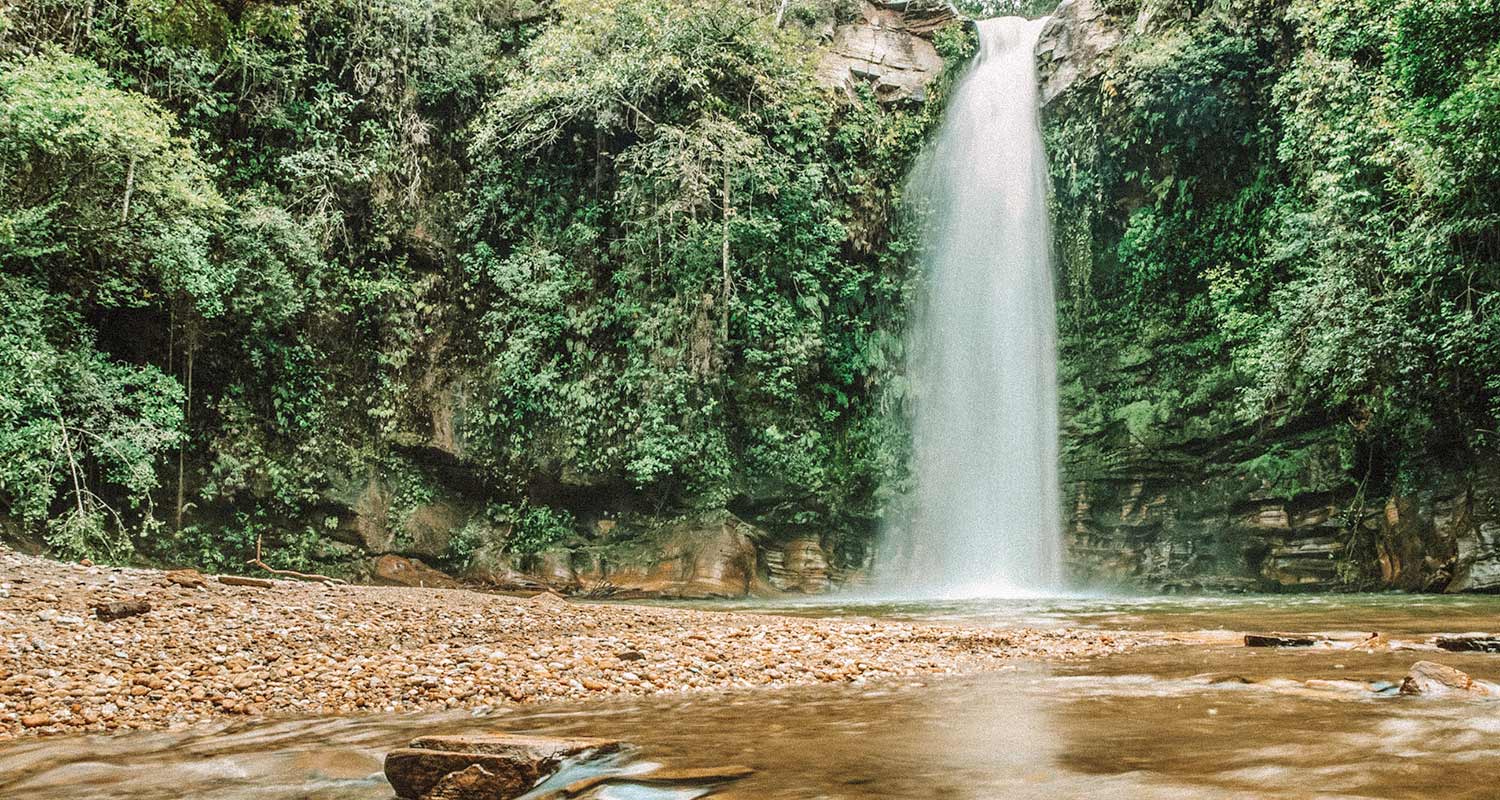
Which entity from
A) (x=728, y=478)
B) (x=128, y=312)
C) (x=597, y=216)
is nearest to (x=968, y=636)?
(x=728, y=478)

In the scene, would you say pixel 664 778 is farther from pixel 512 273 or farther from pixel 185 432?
pixel 512 273

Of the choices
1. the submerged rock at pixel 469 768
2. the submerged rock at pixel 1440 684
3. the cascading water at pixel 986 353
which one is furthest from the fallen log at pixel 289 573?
the submerged rock at pixel 1440 684

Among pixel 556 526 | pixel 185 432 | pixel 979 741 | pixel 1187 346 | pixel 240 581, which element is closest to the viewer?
pixel 979 741

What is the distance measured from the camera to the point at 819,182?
16.1 metres

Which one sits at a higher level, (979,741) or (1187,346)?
(1187,346)

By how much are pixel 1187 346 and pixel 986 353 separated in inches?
140

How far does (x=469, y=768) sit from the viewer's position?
2.48 m

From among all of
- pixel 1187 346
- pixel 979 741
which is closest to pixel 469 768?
pixel 979 741

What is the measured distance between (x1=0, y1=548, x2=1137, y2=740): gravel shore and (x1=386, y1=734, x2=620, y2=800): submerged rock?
1.72 meters

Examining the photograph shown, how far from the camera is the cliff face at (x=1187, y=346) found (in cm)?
1374

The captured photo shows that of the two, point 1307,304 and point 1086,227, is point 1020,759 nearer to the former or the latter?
point 1307,304

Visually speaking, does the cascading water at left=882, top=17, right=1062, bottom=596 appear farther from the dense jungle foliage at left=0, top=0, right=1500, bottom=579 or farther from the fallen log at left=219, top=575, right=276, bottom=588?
the fallen log at left=219, top=575, right=276, bottom=588

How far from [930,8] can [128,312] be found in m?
16.3

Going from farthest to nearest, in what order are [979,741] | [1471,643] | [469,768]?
[1471,643]
[979,741]
[469,768]
